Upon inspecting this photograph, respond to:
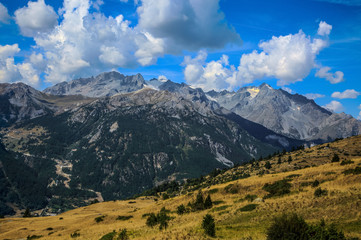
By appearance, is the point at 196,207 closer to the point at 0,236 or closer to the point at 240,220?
the point at 240,220

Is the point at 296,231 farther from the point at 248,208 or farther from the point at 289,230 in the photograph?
→ the point at 248,208

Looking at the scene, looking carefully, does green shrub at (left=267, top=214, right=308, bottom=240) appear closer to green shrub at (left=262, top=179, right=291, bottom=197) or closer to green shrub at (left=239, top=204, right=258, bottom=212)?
green shrub at (left=239, top=204, right=258, bottom=212)

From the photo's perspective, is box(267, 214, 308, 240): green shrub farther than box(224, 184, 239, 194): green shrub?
No

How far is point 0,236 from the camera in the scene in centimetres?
4919

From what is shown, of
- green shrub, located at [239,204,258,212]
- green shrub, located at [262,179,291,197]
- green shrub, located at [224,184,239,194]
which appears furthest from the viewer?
green shrub, located at [224,184,239,194]

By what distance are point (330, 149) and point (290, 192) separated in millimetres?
Answer: 81330

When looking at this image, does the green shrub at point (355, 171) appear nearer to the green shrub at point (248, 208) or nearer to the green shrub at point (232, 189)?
the green shrub at point (248, 208)

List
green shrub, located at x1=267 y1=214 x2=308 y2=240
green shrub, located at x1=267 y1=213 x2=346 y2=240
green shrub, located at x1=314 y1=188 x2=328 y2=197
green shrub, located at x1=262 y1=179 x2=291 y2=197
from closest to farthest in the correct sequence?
green shrub, located at x1=267 y1=213 x2=346 y2=240 → green shrub, located at x1=267 y1=214 x2=308 y2=240 → green shrub, located at x1=314 y1=188 x2=328 y2=197 → green shrub, located at x1=262 y1=179 x2=291 y2=197

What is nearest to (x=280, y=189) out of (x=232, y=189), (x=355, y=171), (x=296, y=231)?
(x=355, y=171)

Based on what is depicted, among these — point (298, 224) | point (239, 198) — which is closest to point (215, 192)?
point (239, 198)

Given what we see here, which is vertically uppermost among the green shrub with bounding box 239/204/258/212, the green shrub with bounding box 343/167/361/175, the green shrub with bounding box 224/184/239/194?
the green shrub with bounding box 343/167/361/175

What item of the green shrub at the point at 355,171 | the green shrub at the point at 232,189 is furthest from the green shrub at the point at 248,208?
the green shrub at the point at 355,171

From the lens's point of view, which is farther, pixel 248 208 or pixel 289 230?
pixel 248 208

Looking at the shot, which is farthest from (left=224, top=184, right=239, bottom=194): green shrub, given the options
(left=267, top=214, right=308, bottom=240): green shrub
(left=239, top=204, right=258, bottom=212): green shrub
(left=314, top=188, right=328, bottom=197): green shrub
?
(left=267, top=214, right=308, bottom=240): green shrub
